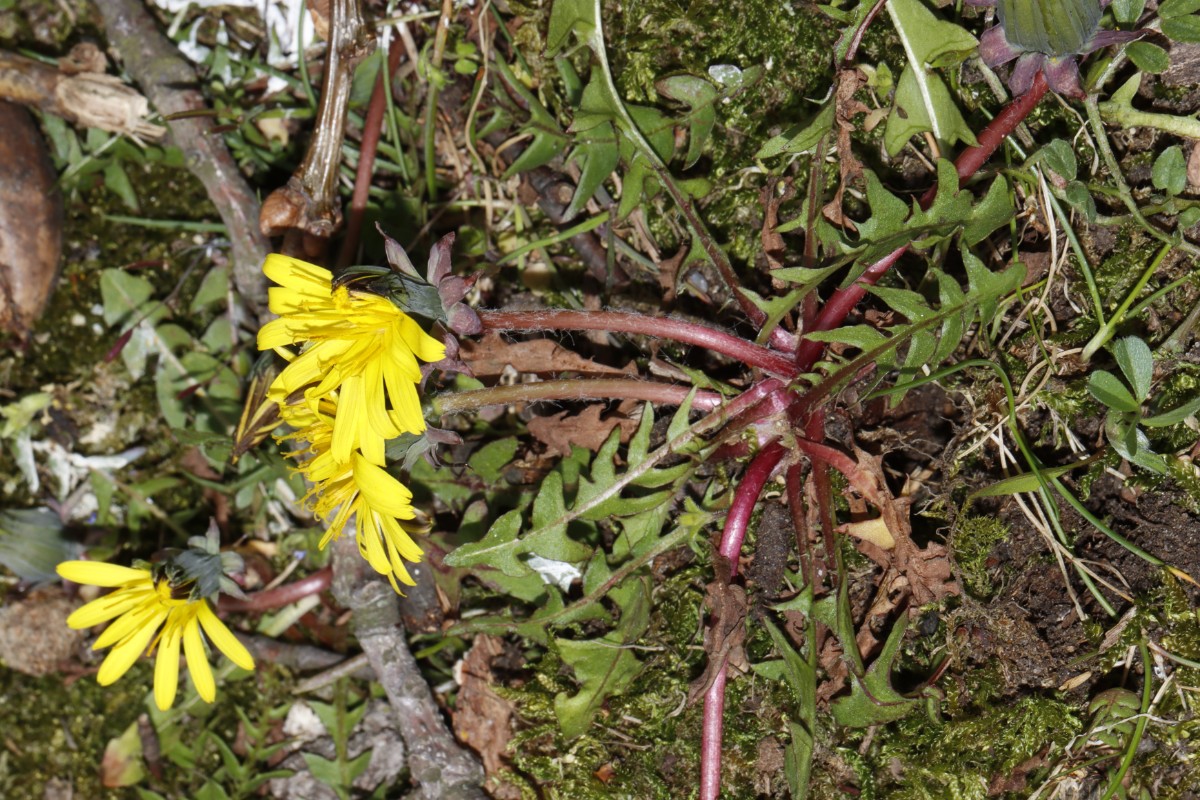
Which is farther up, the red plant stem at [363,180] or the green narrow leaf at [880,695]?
the red plant stem at [363,180]

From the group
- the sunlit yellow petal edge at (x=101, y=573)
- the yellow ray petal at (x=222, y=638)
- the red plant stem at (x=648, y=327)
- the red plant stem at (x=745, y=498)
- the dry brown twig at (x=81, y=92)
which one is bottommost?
the yellow ray petal at (x=222, y=638)

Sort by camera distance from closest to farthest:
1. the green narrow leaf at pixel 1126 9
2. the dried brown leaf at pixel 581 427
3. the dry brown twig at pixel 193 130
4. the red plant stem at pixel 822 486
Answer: the green narrow leaf at pixel 1126 9
the red plant stem at pixel 822 486
the dried brown leaf at pixel 581 427
the dry brown twig at pixel 193 130

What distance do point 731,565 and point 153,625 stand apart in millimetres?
1748

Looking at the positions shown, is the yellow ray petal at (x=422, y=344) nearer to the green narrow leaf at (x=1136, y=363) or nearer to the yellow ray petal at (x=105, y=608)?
the yellow ray petal at (x=105, y=608)

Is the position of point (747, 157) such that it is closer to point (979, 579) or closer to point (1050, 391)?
point (1050, 391)

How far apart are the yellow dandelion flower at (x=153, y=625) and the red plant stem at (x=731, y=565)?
1.36 m

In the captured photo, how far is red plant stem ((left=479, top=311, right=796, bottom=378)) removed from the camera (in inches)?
88.6

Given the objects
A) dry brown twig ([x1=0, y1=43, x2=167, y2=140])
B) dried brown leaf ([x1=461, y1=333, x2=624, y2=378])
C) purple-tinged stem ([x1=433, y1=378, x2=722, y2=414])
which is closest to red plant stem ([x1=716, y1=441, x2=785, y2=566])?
purple-tinged stem ([x1=433, y1=378, x2=722, y2=414])

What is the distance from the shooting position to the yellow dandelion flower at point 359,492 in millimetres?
2064

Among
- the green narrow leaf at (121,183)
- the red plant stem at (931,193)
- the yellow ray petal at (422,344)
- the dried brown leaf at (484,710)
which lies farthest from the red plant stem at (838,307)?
the green narrow leaf at (121,183)

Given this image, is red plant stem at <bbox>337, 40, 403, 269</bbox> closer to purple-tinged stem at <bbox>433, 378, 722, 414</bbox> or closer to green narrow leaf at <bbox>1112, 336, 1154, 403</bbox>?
purple-tinged stem at <bbox>433, 378, 722, 414</bbox>

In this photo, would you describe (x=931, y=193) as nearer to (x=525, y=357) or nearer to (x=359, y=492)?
(x=525, y=357)

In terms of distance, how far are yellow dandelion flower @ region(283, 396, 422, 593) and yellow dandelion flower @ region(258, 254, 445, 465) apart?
49 mm

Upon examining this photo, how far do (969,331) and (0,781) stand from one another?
3726 millimetres
